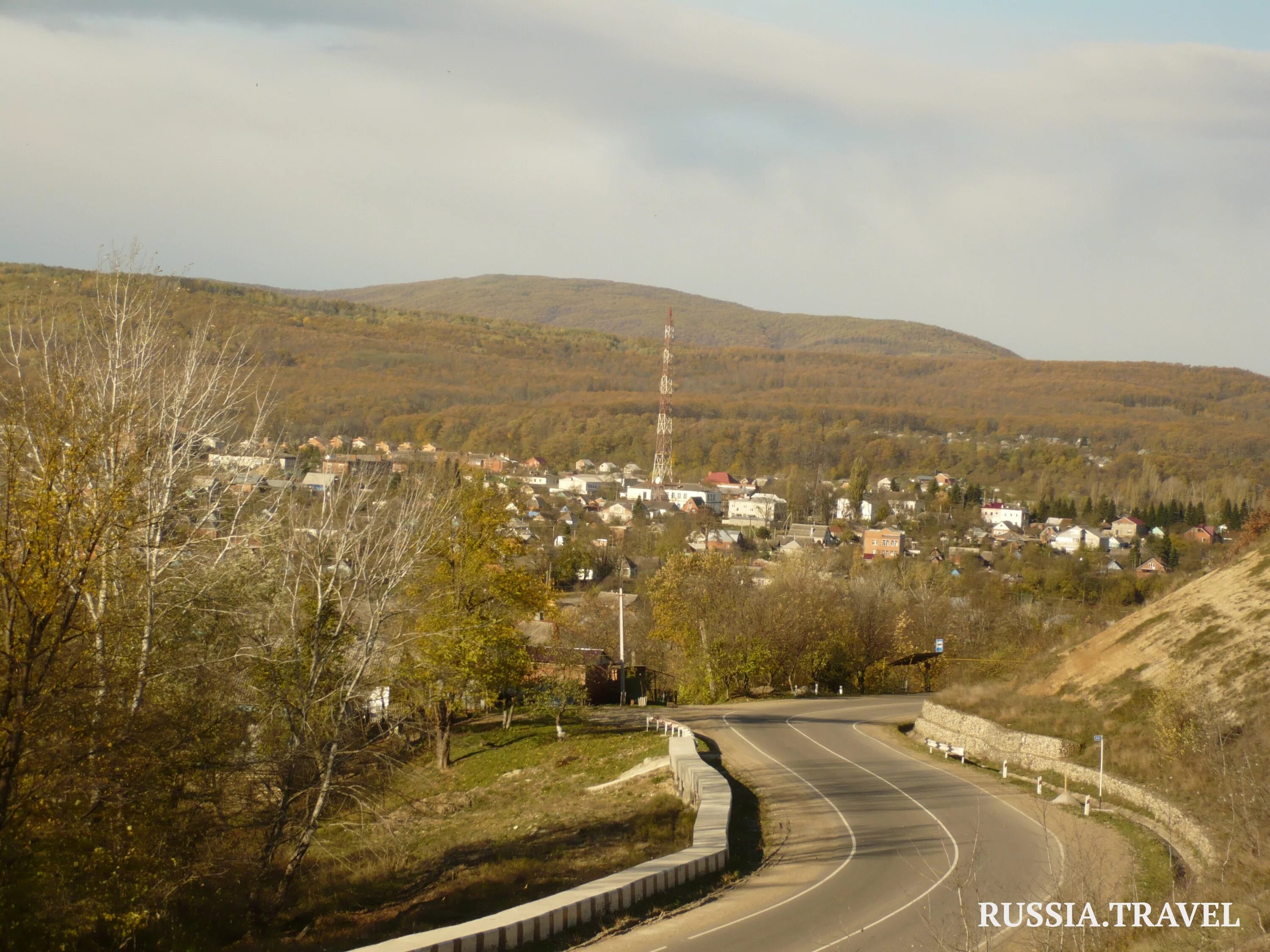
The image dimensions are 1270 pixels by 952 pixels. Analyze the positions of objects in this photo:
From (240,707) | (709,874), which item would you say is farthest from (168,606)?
(709,874)

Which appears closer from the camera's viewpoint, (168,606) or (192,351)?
(168,606)

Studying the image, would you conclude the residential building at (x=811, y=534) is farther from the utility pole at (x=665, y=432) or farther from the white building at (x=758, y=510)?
the utility pole at (x=665, y=432)

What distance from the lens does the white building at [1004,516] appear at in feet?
402

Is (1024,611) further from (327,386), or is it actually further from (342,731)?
(327,386)

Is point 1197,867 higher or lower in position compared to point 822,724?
higher

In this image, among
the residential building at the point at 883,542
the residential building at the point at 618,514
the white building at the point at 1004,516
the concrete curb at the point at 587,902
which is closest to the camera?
the concrete curb at the point at 587,902

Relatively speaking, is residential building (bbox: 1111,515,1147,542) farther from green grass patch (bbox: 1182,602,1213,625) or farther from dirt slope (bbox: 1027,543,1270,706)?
green grass patch (bbox: 1182,602,1213,625)

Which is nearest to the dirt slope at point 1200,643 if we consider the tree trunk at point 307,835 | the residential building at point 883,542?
the tree trunk at point 307,835

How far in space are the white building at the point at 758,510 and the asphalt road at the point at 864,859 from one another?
95883 millimetres

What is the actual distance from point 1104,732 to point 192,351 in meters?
20.1

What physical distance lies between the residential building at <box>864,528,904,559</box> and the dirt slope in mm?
70071

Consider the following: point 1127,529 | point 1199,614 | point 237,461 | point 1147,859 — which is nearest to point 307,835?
point 237,461

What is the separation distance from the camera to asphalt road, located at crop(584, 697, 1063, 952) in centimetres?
1202

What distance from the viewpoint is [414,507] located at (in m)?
19.0
